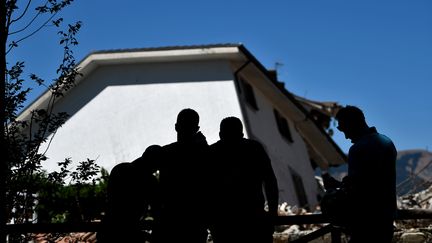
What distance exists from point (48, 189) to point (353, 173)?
9.98 feet

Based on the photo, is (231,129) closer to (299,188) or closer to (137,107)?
(137,107)

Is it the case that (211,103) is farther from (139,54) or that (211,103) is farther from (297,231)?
(297,231)

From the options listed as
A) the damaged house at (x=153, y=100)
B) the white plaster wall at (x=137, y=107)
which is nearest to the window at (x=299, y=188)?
the damaged house at (x=153, y=100)

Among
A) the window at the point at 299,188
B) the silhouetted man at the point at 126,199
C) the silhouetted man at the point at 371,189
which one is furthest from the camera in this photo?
the window at the point at 299,188

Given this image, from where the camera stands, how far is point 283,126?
80.5ft

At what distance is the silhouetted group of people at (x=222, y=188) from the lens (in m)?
5.43

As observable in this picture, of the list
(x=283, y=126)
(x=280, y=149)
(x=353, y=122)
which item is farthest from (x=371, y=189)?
(x=283, y=126)

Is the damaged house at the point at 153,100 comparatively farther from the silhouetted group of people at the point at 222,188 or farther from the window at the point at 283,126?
the silhouetted group of people at the point at 222,188

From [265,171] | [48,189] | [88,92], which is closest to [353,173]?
[265,171]

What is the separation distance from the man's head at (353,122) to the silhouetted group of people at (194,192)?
2.42 ft

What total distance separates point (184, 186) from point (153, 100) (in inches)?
585

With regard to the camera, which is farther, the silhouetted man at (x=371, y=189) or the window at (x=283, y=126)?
the window at (x=283, y=126)

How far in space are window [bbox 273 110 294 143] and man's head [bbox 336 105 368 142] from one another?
18119 millimetres

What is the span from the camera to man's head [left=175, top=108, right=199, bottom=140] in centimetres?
591
